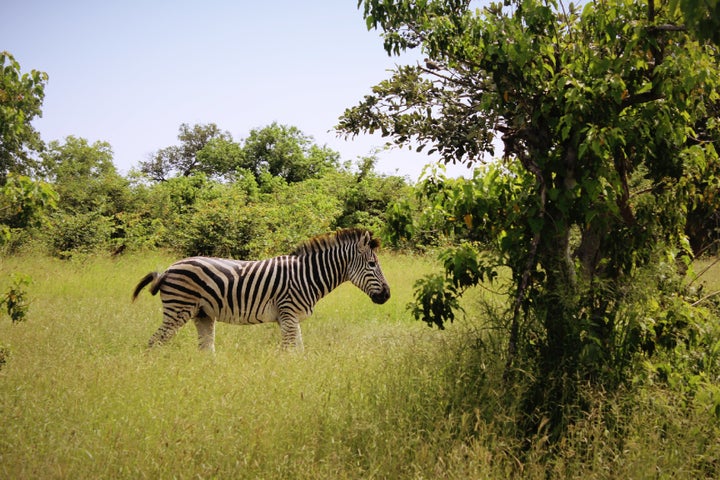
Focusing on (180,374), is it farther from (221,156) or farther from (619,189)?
(221,156)

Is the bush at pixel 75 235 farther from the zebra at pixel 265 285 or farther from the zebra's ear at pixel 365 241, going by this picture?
the zebra's ear at pixel 365 241

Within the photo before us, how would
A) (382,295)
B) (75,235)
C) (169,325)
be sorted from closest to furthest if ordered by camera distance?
(169,325)
(382,295)
(75,235)

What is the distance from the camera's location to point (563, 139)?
442 centimetres

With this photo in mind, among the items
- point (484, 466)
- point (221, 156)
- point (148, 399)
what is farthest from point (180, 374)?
point (221, 156)

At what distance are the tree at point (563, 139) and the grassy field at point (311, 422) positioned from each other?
0.46 m

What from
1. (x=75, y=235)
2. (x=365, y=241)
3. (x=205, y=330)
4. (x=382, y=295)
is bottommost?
(x=205, y=330)

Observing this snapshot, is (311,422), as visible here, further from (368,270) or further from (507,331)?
(368,270)

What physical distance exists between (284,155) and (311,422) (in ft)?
111

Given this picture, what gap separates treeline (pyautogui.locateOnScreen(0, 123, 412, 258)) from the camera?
16500 mm

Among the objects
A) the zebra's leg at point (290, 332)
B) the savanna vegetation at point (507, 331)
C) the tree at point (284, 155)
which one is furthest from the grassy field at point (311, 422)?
the tree at point (284, 155)

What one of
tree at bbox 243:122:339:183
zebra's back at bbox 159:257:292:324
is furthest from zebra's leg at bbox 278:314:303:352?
tree at bbox 243:122:339:183

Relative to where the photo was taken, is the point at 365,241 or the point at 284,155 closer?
the point at 365,241

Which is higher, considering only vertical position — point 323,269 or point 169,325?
point 323,269

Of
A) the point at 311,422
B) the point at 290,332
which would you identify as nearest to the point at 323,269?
the point at 290,332
